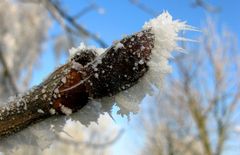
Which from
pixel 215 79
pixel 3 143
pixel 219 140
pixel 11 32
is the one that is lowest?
pixel 3 143

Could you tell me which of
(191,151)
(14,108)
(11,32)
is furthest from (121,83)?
(191,151)

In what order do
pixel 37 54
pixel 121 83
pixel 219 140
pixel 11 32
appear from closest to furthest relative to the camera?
pixel 121 83, pixel 11 32, pixel 37 54, pixel 219 140

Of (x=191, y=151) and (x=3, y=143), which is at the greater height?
(x=191, y=151)

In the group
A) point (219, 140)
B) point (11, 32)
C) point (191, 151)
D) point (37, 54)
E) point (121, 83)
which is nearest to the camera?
point (121, 83)

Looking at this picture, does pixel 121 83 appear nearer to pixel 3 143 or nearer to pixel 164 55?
pixel 164 55
